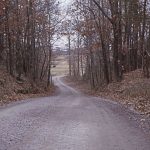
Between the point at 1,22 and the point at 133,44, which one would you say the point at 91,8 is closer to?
the point at 133,44

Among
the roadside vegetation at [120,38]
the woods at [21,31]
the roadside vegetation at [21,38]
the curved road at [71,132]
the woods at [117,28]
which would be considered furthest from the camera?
the woods at [21,31]

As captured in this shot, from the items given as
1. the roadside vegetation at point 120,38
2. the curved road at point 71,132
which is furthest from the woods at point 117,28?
the curved road at point 71,132

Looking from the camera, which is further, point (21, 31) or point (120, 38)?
point (21, 31)

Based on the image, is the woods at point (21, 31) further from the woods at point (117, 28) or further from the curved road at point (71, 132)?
the curved road at point (71, 132)

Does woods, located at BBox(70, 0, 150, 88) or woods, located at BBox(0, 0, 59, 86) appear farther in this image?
woods, located at BBox(0, 0, 59, 86)

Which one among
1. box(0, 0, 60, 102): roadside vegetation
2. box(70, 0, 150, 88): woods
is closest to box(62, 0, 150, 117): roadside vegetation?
box(70, 0, 150, 88): woods

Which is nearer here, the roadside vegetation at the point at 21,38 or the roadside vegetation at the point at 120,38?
the roadside vegetation at the point at 120,38

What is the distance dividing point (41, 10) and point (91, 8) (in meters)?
7.49

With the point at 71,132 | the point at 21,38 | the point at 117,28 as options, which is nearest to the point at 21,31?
the point at 21,38

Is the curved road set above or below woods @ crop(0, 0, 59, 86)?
below

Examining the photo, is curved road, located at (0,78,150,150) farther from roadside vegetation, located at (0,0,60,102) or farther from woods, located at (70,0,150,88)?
woods, located at (70,0,150,88)

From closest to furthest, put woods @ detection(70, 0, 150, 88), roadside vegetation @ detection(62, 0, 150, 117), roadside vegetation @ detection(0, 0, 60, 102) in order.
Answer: roadside vegetation @ detection(62, 0, 150, 117), woods @ detection(70, 0, 150, 88), roadside vegetation @ detection(0, 0, 60, 102)

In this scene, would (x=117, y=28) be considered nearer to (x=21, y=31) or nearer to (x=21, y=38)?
(x=21, y=31)

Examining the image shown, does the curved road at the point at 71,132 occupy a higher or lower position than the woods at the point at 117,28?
lower
